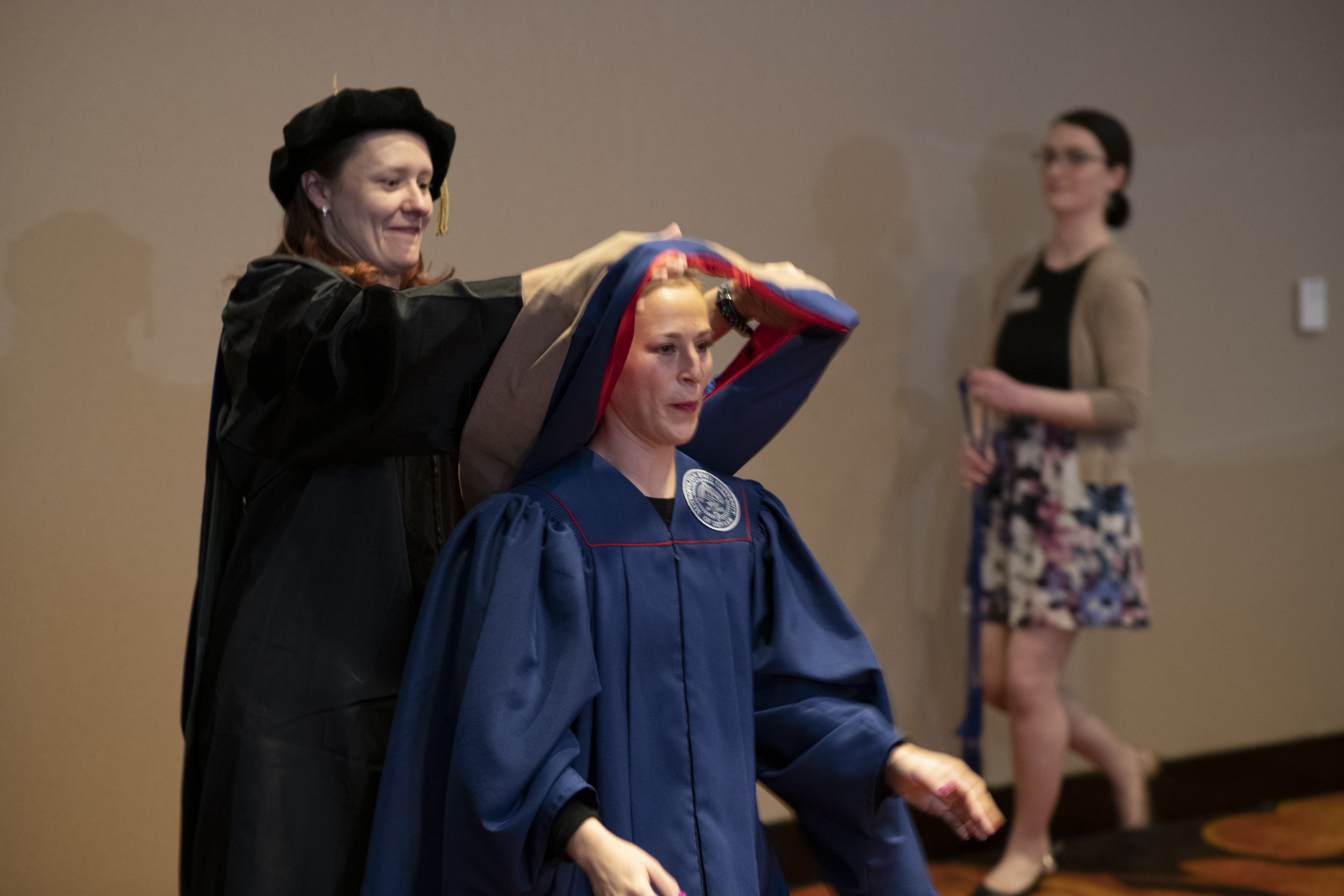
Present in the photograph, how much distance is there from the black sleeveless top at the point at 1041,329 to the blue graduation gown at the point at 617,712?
1.61 m

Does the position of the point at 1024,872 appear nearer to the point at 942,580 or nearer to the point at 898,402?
the point at 942,580

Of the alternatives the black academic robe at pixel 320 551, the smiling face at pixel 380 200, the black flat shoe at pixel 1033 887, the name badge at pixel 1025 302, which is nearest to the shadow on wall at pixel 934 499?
the name badge at pixel 1025 302

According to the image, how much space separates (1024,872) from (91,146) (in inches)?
102

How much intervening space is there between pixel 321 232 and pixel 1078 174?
1.98m

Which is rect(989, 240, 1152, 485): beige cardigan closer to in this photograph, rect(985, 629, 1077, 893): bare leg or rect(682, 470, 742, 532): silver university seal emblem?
rect(985, 629, 1077, 893): bare leg

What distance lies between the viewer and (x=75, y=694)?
7.93 ft

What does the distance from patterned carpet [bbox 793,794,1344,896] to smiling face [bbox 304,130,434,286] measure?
1.90m

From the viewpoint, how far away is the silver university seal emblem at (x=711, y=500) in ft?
4.97

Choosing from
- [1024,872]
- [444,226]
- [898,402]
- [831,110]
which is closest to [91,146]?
[444,226]

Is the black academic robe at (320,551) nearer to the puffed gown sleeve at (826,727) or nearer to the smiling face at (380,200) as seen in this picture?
the smiling face at (380,200)

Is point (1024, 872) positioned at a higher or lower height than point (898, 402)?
→ lower

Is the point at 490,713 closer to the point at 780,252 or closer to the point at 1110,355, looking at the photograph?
the point at 780,252

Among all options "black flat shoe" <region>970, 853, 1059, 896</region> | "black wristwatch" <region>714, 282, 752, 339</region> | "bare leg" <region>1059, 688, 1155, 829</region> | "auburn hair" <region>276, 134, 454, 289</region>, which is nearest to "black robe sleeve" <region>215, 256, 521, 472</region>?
"auburn hair" <region>276, 134, 454, 289</region>

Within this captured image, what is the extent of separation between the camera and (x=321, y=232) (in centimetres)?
171
